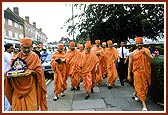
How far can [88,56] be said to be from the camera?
1070 cm

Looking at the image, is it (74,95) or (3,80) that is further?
(74,95)

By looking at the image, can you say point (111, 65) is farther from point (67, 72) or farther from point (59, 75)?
point (59, 75)

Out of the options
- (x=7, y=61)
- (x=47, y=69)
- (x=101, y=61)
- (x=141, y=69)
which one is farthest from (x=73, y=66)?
(x=47, y=69)

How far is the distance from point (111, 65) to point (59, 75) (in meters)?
2.55

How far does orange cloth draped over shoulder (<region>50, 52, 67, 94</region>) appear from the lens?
10.5 metres

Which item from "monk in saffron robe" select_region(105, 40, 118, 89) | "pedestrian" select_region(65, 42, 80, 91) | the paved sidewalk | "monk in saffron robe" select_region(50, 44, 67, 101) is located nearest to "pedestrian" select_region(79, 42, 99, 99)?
the paved sidewalk

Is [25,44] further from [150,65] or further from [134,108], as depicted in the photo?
[150,65]

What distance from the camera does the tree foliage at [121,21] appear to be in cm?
1596

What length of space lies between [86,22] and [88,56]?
7.74 m

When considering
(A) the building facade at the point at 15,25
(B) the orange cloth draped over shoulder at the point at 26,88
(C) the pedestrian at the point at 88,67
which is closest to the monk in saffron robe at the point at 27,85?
(B) the orange cloth draped over shoulder at the point at 26,88

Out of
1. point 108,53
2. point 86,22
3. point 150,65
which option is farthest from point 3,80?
point 86,22

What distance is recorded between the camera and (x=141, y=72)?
8172 mm

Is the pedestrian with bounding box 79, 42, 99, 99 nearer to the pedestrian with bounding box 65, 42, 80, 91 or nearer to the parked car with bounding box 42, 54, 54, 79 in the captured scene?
the pedestrian with bounding box 65, 42, 80, 91

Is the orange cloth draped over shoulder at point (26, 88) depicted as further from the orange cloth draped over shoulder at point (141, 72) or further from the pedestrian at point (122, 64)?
the pedestrian at point (122, 64)
